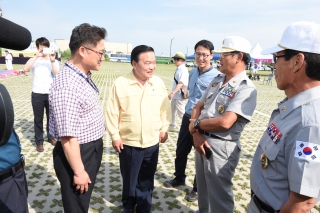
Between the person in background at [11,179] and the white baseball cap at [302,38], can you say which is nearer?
the white baseball cap at [302,38]

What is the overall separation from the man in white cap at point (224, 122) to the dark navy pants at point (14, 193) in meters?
1.56

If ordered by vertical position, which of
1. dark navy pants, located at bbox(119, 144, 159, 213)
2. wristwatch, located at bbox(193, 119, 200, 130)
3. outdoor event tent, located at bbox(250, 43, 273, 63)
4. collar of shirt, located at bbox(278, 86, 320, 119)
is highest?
outdoor event tent, located at bbox(250, 43, 273, 63)

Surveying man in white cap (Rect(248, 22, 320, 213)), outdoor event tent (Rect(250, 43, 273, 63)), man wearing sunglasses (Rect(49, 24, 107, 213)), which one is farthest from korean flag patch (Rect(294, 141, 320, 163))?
outdoor event tent (Rect(250, 43, 273, 63))

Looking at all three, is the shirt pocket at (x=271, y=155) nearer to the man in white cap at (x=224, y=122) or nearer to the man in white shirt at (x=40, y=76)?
the man in white cap at (x=224, y=122)

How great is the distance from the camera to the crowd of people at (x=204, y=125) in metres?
1.25

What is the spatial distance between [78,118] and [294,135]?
1453mm

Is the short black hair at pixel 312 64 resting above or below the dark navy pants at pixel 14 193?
above

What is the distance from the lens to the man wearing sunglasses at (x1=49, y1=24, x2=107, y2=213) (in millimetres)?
1708

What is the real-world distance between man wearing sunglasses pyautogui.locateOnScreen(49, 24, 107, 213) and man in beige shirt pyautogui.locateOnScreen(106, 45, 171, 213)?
0.47m

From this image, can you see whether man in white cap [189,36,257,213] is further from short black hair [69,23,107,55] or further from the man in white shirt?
the man in white shirt

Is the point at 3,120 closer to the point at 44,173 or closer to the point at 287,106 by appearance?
the point at 287,106

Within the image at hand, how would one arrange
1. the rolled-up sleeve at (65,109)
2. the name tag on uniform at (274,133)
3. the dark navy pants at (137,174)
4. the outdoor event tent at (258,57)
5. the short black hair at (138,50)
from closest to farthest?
the name tag on uniform at (274,133) → the rolled-up sleeve at (65,109) → the short black hair at (138,50) → the dark navy pants at (137,174) → the outdoor event tent at (258,57)

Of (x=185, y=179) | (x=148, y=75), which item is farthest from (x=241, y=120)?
(x=185, y=179)

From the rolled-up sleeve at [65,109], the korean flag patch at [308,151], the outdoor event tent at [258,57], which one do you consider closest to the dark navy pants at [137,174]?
the rolled-up sleeve at [65,109]
